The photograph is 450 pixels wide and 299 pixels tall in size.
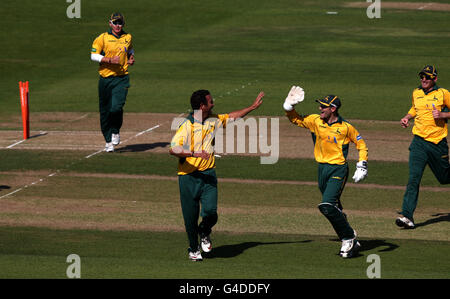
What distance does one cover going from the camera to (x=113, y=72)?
66.0 ft

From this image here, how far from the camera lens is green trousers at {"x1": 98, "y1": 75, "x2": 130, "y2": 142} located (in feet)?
66.0

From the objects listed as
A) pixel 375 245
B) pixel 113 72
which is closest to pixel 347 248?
pixel 375 245

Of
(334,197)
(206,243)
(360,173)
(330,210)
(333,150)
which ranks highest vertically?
(333,150)

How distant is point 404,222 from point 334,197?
2134 millimetres

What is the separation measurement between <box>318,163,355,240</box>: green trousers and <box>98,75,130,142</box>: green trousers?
7861 millimetres

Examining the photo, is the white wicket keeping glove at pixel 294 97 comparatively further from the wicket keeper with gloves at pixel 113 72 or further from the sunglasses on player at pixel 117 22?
the sunglasses on player at pixel 117 22

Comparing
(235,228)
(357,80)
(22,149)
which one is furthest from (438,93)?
(357,80)

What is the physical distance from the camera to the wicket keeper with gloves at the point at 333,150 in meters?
12.8

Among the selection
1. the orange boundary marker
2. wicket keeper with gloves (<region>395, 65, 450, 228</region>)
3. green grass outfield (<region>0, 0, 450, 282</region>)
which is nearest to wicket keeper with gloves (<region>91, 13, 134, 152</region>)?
green grass outfield (<region>0, 0, 450, 282</region>)

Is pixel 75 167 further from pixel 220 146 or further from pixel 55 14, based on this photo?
pixel 55 14

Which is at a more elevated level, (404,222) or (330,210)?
(330,210)

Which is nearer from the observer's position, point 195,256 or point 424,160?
point 195,256

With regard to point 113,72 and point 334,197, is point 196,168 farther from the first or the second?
point 113,72

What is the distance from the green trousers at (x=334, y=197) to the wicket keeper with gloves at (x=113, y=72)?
7.83 meters
